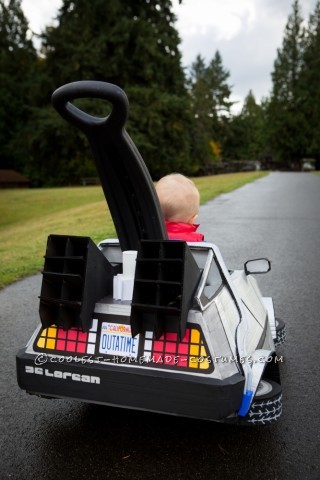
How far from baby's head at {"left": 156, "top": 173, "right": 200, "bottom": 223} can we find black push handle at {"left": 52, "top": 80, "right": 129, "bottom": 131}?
722mm

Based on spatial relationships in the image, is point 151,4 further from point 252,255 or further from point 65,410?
point 65,410

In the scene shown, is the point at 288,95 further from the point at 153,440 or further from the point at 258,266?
the point at 153,440

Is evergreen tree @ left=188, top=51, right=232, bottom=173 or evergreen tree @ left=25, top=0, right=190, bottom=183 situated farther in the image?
evergreen tree @ left=188, top=51, right=232, bottom=173

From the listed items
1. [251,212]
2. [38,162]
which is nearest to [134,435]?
[251,212]

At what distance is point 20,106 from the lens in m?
57.9

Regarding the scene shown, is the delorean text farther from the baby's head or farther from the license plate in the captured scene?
the baby's head

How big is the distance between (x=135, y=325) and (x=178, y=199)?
0.96 metres

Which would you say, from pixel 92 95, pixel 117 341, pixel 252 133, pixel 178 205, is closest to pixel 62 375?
pixel 117 341

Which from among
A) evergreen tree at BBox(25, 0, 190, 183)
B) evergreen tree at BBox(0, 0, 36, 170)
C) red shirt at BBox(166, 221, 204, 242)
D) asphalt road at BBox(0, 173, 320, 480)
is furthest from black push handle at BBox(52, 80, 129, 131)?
evergreen tree at BBox(0, 0, 36, 170)

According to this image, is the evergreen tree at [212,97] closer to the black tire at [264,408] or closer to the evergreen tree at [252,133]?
the evergreen tree at [252,133]

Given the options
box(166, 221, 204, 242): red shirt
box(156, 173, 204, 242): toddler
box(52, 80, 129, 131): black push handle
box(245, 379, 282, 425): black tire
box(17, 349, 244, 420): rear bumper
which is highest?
box(52, 80, 129, 131): black push handle

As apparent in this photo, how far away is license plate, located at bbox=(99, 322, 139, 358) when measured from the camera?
8.11 ft

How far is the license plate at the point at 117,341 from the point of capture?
2.47 m

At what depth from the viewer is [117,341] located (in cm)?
250
